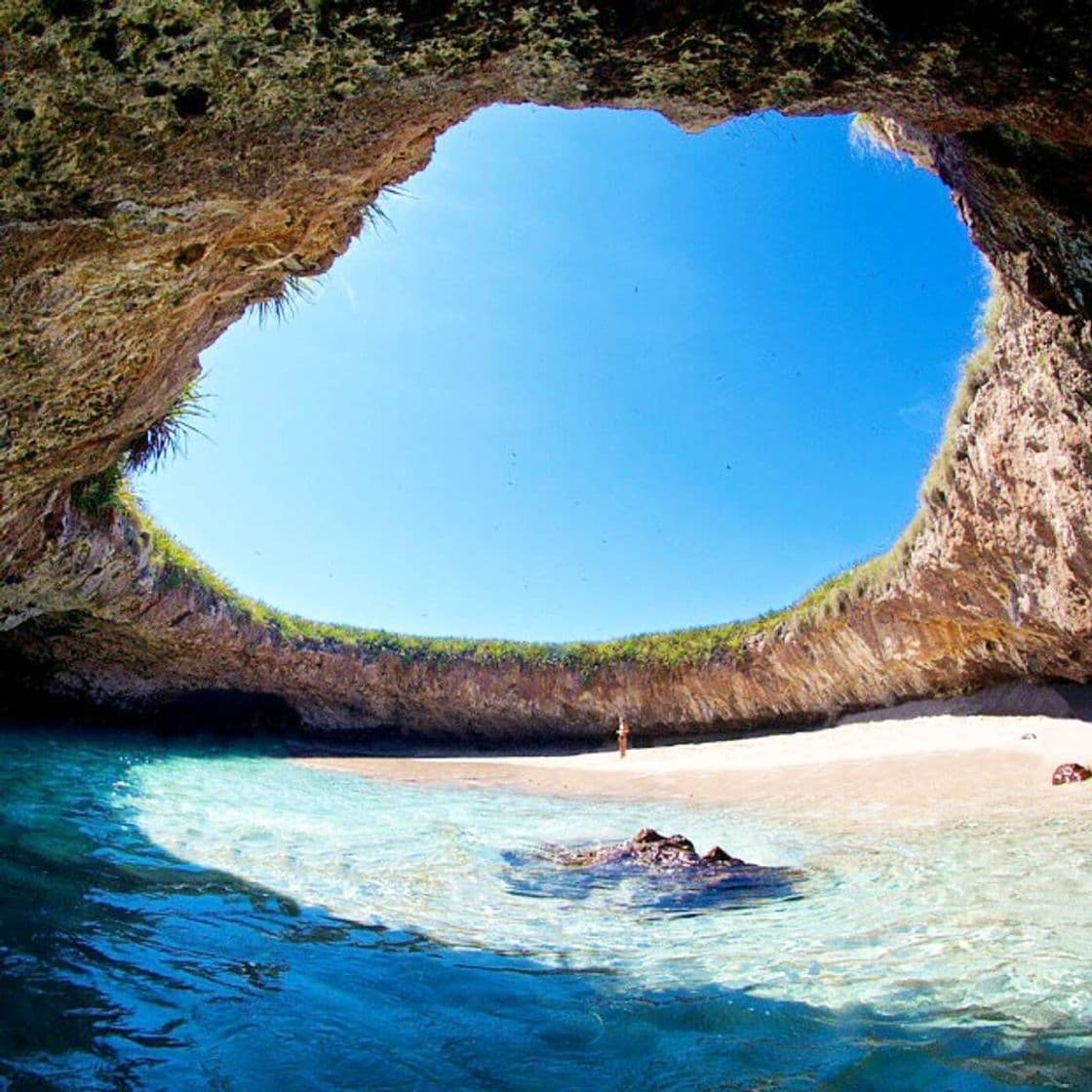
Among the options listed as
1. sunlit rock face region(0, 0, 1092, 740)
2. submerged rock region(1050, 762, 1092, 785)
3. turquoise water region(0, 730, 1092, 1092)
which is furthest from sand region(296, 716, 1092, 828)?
sunlit rock face region(0, 0, 1092, 740)

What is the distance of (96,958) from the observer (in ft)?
10.4

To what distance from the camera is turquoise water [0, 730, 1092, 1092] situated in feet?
7.98

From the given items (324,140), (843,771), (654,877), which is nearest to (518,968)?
(654,877)

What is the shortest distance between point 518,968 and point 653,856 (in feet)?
7.88

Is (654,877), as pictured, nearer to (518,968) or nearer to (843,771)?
(518,968)

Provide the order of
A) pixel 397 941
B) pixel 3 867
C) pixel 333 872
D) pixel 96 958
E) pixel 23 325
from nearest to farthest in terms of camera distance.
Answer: pixel 96 958
pixel 23 325
pixel 397 941
pixel 3 867
pixel 333 872

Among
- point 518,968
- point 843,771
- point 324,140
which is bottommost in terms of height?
point 843,771

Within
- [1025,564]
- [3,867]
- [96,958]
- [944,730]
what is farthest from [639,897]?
[944,730]

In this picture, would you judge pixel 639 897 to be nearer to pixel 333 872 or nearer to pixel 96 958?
pixel 333 872

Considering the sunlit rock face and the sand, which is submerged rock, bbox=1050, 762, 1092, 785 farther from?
the sunlit rock face

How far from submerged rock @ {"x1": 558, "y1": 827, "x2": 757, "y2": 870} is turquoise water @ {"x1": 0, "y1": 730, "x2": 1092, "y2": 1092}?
18.3 inches

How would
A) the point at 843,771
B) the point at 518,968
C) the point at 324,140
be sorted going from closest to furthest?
the point at 324,140 → the point at 518,968 → the point at 843,771

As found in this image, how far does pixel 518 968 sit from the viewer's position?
3.41 m

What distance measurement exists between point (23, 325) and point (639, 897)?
4.43 m
